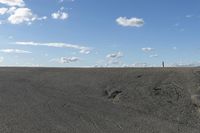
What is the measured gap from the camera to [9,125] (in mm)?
14516

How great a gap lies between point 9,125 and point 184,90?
945 cm

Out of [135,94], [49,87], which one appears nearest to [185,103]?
[135,94]

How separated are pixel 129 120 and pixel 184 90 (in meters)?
5.44

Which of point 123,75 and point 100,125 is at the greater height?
point 123,75

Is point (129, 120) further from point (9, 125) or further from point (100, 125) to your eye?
point (9, 125)

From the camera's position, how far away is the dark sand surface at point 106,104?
48.2ft

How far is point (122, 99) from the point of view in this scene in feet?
66.7

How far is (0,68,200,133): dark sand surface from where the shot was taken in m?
14.7

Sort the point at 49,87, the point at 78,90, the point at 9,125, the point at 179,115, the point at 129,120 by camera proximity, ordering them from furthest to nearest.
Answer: the point at 49,87 → the point at 78,90 → the point at 179,115 → the point at 129,120 → the point at 9,125

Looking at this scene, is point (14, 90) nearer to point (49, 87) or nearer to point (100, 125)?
point (49, 87)

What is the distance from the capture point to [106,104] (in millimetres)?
19438

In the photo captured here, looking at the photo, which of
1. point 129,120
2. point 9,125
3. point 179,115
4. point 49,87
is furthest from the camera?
point 49,87

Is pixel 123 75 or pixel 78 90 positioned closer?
pixel 78 90

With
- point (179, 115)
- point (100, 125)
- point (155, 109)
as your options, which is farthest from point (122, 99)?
point (100, 125)
